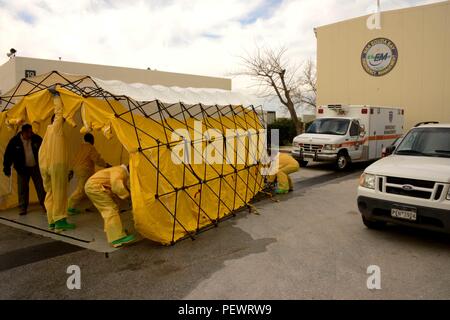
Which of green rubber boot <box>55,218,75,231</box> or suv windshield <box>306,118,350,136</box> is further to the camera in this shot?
suv windshield <box>306,118,350,136</box>

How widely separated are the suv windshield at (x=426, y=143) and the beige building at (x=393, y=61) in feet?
39.8

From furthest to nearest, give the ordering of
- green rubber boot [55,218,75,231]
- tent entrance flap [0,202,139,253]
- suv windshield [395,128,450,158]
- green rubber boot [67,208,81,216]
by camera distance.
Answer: green rubber boot [67,208,81,216] < green rubber boot [55,218,75,231] < suv windshield [395,128,450,158] < tent entrance flap [0,202,139,253]

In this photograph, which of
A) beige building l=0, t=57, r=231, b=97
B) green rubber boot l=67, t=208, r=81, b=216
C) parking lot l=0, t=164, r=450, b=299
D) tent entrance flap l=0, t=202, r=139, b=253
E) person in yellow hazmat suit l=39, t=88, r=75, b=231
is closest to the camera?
parking lot l=0, t=164, r=450, b=299

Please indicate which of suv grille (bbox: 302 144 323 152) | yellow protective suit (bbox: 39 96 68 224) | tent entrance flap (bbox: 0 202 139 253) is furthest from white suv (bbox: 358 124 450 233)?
suv grille (bbox: 302 144 323 152)

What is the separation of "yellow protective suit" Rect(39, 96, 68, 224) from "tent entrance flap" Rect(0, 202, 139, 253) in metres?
0.37

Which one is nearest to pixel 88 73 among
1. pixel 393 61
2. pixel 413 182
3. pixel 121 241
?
pixel 121 241

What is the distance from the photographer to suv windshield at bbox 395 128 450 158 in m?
6.14

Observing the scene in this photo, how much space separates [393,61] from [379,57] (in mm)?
748

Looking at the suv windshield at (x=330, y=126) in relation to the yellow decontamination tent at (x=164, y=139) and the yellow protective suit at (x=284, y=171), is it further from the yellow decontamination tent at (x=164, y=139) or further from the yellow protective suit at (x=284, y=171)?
the yellow decontamination tent at (x=164, y=139)

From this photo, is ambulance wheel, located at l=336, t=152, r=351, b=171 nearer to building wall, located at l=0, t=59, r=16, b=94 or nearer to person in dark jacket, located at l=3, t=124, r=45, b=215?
person in dark jacket, located at l=3, t=124, r=45, b=215

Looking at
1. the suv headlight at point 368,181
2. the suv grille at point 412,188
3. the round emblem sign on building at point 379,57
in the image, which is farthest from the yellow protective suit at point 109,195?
the round emblem sign on building at point 379,57

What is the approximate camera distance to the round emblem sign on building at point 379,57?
59.8 feet

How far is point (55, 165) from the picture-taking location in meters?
6.35

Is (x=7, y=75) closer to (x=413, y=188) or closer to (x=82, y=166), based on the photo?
(x=82, y=166)
